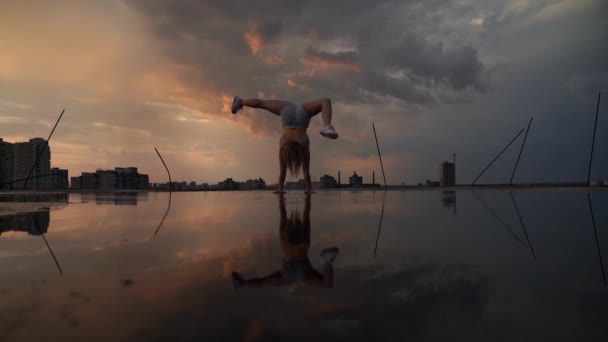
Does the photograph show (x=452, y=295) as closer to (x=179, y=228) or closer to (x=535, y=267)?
(x=535, y=267)

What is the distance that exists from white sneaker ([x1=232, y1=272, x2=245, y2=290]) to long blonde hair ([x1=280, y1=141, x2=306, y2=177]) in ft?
19.0

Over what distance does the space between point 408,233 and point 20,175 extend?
69990 millimetres

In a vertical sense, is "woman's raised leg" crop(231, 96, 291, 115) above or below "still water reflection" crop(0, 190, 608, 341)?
above

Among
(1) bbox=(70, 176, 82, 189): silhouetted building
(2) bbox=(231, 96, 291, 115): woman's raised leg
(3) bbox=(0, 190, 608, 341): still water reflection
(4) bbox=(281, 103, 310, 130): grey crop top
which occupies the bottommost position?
(3) bbox=(0, 190, 608, 341): still water reflection

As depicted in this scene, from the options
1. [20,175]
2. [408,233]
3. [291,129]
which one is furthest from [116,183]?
[408,233]

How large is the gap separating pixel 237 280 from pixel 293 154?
597cm

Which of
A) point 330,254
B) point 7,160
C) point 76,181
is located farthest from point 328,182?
point 76,181

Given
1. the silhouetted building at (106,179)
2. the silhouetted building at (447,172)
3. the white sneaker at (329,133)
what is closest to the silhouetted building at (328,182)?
the silhouetted building at (447,172)

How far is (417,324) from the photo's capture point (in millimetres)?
1059

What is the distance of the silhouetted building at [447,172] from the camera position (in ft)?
118

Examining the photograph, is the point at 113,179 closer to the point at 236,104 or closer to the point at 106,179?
the point at 106,179

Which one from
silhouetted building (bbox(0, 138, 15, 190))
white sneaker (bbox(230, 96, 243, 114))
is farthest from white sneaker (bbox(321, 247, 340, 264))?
silhouetted building (bbox(0, 138, 15, 190))

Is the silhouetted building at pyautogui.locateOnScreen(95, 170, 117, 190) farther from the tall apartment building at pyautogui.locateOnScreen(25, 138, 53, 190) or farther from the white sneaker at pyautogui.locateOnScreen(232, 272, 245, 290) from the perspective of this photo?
the white sneaker at pyautogui.locateOnScreen(232, 272, 245, 290)

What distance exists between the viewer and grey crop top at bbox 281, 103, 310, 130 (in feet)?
24.0
